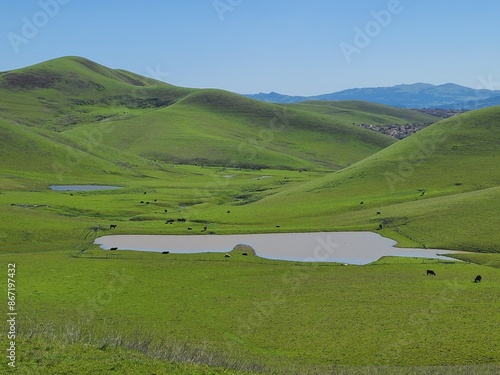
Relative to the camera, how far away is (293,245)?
264 ft

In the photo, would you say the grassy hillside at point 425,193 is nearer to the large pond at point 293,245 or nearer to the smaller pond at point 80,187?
the large pond at point 293,245

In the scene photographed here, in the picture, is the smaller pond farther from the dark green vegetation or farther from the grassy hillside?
the grassy hillside

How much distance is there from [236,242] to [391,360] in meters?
47.6

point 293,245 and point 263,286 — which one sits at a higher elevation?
point 263,286

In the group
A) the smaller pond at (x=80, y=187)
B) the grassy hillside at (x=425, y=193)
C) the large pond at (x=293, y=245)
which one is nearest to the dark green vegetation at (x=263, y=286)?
the grassy hillside at (x=425, y=193)

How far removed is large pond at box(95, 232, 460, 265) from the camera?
7394 centimetres

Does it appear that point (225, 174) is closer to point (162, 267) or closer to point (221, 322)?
point (162, 267)

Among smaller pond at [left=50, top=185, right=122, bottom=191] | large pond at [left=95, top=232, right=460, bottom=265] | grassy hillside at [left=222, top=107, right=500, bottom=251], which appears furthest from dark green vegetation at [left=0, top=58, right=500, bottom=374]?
smaller pond at [left=50, top=185, right=122, bottom=191]

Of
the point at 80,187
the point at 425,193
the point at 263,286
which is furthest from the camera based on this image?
the point at 80,187

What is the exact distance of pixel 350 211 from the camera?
107 metres

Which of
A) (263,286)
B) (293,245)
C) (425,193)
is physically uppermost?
(425,193)

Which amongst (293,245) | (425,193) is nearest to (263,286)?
(293,245)

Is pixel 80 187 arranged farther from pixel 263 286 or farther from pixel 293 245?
pixel 263 286

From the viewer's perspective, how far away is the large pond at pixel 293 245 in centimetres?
7394
